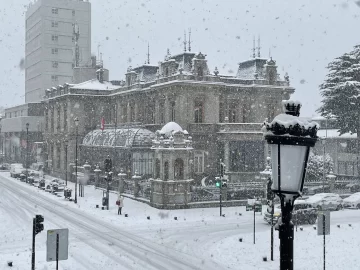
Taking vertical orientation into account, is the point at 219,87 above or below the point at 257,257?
above

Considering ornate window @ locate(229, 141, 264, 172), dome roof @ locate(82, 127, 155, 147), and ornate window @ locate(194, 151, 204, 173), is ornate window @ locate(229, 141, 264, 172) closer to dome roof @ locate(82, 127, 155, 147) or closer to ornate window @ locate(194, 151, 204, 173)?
ornate window @ locate(194, 151, 204, 173)

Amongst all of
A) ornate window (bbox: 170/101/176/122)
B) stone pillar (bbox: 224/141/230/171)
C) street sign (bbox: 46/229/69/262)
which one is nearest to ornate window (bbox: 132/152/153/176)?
ornate window (bbox: 170/101/176/122)

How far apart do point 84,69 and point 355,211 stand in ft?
163

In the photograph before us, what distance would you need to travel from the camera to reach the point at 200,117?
49094 mm

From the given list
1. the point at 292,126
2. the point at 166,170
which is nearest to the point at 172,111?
the point at 166,170

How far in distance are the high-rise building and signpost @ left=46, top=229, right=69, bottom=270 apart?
302 ft

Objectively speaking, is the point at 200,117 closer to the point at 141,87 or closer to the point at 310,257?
the point at 141,87

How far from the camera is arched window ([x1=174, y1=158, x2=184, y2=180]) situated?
35906mm

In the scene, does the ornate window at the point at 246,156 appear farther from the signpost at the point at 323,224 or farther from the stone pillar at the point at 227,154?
the signpost at the point at 323,224

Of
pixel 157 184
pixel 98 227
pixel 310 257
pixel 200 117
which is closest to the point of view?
pixel 310 257

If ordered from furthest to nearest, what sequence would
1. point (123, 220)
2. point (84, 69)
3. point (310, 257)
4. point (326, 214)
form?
point (84, 69) → point (123, 220) → point (310, 257) → point (326, 214)

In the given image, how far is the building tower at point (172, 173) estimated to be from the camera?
35.3 meters

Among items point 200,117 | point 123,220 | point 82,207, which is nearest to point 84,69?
point 200,117

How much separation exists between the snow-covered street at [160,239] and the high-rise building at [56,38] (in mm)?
72690
